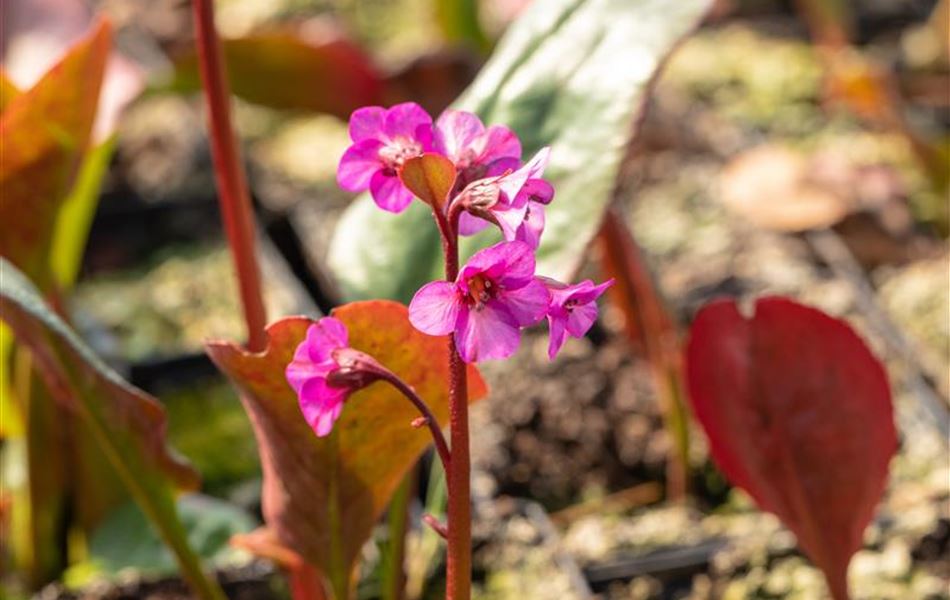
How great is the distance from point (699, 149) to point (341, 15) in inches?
33.8

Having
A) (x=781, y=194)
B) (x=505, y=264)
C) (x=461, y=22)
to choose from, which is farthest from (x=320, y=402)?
(x=461, y=22)

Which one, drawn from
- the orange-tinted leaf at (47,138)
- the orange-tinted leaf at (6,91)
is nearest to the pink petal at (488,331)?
the orange-tinted leaf at (47,138)

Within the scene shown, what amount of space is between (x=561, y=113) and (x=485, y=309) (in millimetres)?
341

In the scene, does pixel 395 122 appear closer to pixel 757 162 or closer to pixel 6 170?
pixel 6 170

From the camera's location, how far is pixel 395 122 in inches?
23.8

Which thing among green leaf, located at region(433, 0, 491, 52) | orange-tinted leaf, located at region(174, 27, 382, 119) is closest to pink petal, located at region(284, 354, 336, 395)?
orange-tinted leaf, located at region(174, 27, 382, 119)

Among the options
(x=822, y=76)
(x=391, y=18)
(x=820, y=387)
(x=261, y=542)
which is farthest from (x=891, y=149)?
(x=261, y=542)

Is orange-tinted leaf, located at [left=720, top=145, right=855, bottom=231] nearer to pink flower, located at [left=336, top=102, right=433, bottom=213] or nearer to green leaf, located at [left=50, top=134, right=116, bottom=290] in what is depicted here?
green leaf, located at [left=50, top=134, right=116, bottom=290]

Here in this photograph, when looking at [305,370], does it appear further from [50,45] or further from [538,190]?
[50,45]

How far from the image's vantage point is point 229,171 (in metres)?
0.82

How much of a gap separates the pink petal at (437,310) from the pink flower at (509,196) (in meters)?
0.03

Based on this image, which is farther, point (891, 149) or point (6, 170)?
point (891, 149)

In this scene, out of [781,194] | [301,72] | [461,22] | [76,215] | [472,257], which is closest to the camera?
[472,257]

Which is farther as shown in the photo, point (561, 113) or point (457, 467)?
point (561, 113)
